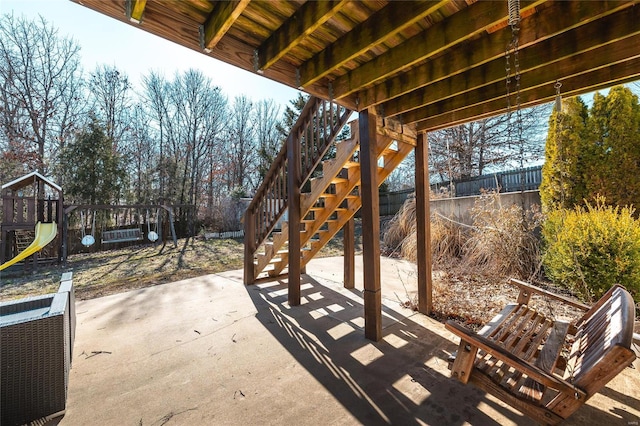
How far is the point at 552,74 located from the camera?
195 cm

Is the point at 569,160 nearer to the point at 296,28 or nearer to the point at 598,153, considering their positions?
the point at 598,153

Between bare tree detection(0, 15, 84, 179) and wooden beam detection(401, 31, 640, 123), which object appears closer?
wooden beam detection(401, 31, 640, 123)

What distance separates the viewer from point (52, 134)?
907 centimetres

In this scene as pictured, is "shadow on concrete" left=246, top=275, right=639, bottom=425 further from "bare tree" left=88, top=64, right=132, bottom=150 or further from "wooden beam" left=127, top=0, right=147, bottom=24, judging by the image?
"bare tree" left=88, top=64, right=132, bottom=150

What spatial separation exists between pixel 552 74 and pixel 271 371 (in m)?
3.05

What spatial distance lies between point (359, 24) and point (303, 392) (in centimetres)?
244

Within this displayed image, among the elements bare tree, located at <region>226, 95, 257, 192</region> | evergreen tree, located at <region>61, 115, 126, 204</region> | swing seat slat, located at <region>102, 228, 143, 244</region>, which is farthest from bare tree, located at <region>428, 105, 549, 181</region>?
evergreen tree, located at <region>61, 115, 126, 204</region>

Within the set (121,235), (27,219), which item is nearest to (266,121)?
(121,235)

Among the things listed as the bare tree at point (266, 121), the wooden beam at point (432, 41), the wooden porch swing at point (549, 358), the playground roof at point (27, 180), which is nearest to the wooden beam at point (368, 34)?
the wooden beam at point (432, 41)

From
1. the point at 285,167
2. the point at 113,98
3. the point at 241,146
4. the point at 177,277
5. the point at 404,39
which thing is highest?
the point at 113,98

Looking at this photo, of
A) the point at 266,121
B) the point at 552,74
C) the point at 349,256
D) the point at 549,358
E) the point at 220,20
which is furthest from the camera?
the point at 266,121

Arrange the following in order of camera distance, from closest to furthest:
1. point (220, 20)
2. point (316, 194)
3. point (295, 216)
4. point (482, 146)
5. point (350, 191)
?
point (220, 20), point (316, 194), point (295, 216), point (350, 191), point (482, 146)

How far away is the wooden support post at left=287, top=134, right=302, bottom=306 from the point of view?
337 centimetres

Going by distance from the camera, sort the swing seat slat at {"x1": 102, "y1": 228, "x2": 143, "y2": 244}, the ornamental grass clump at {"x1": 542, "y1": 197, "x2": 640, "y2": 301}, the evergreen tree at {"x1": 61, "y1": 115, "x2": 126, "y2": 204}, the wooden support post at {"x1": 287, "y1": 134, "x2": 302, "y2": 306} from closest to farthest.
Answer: the ornamental grass clump at {"x1": 542, "y1": 197, "x2": 640, "y2": 301} < the wooden support post at {"x1": 287, "y1": 134, "x2": 302, "y2": 306} < the swing seat slat at {"x1": 102, "y1": 228, "x2": 143, "y2": 244} < the evergreen tree at {"x1": 61, "y1": 115, "x2": 126, "y2": 204}
